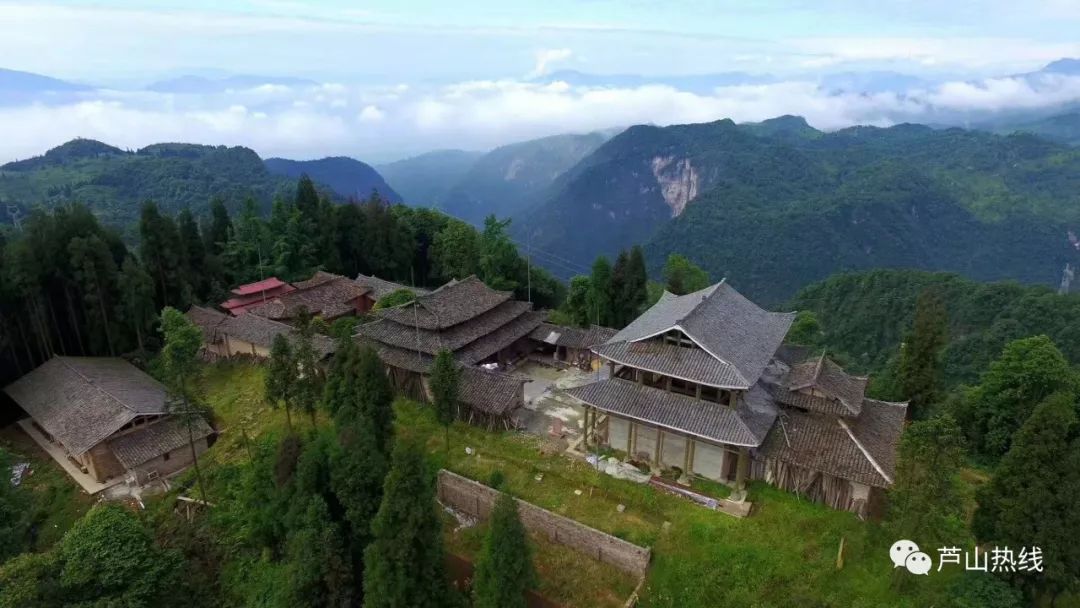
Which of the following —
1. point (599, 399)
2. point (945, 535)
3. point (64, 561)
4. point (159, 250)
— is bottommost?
point (64, 561)

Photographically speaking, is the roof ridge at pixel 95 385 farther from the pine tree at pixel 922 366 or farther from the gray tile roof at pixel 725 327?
the pine tree at pixel 922 366

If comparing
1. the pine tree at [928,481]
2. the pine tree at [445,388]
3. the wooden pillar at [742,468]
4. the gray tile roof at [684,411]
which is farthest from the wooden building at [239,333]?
the pine tree at [928,481]

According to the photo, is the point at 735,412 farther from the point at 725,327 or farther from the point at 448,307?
the point at 448,307

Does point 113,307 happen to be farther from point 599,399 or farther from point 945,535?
point 945,535

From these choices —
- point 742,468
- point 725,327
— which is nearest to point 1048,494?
point 742,468

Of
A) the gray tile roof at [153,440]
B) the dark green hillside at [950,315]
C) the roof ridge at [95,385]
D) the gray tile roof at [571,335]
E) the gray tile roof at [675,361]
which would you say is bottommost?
the dark green hillside at [950,315]

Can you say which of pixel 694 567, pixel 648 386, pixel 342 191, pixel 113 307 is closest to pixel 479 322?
pixel 648 386
